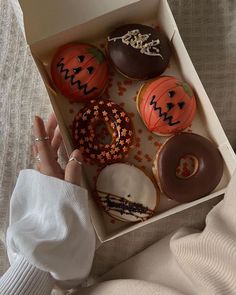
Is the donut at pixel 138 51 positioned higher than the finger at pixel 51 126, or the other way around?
the donut at pixel 138 51

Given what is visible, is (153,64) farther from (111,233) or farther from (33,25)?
(111,233)

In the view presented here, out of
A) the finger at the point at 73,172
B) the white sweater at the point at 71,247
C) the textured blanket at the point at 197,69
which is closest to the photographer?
the white sweater at the point at 71,247

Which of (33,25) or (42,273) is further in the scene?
(33,25)

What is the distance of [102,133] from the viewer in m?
0.94

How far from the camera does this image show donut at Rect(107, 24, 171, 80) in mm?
886

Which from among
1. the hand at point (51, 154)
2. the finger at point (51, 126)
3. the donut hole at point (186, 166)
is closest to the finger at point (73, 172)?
the hand at point (51, 154)

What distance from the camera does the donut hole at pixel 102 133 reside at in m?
0.92

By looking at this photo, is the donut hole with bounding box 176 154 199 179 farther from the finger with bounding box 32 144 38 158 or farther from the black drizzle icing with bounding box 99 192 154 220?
the finger with bounding box 32 144 38 158

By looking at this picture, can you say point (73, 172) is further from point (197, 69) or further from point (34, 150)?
point (197, 69)

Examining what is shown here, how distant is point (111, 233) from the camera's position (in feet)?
2.88

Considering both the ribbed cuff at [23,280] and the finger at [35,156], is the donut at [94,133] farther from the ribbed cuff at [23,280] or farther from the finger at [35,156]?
the ribbed cuff at [23,280]

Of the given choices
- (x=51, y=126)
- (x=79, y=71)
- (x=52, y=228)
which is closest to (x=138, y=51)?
(x=79, y=71)

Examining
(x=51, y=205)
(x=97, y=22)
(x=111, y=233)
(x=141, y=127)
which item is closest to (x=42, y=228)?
(x=51, y=205)

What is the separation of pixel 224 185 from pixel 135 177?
189 mm
